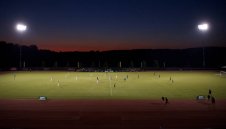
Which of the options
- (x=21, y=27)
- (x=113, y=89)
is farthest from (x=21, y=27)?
(x=113, y=89)

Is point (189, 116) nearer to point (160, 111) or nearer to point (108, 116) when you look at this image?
point (160, 111)

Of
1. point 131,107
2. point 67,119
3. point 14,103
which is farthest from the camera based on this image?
point 14,103

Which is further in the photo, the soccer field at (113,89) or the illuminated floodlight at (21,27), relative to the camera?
the illuminated floodlight at (21,27)

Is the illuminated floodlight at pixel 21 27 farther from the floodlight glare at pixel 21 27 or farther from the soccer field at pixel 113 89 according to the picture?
the soccer field at pixel 113 89

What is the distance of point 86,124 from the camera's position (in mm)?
20391

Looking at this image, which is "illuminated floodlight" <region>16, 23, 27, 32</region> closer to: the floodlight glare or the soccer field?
the floodlight glare

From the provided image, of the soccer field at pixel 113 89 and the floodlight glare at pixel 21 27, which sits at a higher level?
the floodlight glare at pixel 21 27

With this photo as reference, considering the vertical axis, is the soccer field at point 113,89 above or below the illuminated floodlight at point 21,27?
below

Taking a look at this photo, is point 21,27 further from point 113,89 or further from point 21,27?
point 113,89

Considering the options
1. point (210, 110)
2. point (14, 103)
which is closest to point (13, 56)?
point (14, 103)

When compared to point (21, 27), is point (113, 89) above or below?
below

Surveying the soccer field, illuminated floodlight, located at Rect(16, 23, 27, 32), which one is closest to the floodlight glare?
illuminated floodlight, located at Rect(16, 23, 27, 32)

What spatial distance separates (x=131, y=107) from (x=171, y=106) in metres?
3.85

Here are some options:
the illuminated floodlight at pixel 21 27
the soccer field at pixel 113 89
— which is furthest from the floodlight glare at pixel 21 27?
the soccer field at pixel 113 89
